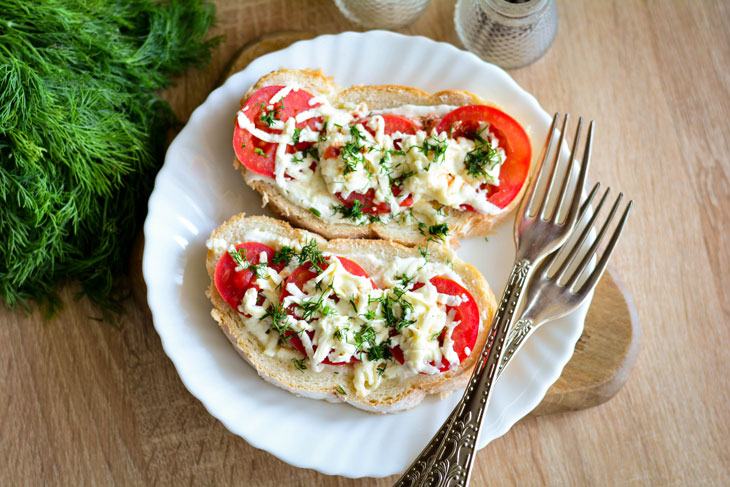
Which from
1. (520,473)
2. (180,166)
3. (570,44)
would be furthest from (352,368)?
(570,44)

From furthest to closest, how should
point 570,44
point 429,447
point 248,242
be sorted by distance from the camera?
point 570,44
point 248,242
point 429,447

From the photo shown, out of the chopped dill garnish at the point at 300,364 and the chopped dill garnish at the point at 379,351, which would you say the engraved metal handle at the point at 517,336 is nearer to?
the chopped dill garnish at the point at 379,351

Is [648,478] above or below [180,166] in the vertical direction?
below

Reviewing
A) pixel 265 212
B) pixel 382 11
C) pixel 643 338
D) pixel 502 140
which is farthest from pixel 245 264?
pixel 643 338

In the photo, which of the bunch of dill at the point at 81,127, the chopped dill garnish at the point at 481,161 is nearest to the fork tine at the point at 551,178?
the chopped dill garnish at the point at 481,161

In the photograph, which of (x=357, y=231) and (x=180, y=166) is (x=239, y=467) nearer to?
(x=357, y=231)

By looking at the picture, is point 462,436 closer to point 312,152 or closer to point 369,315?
point 369,315
